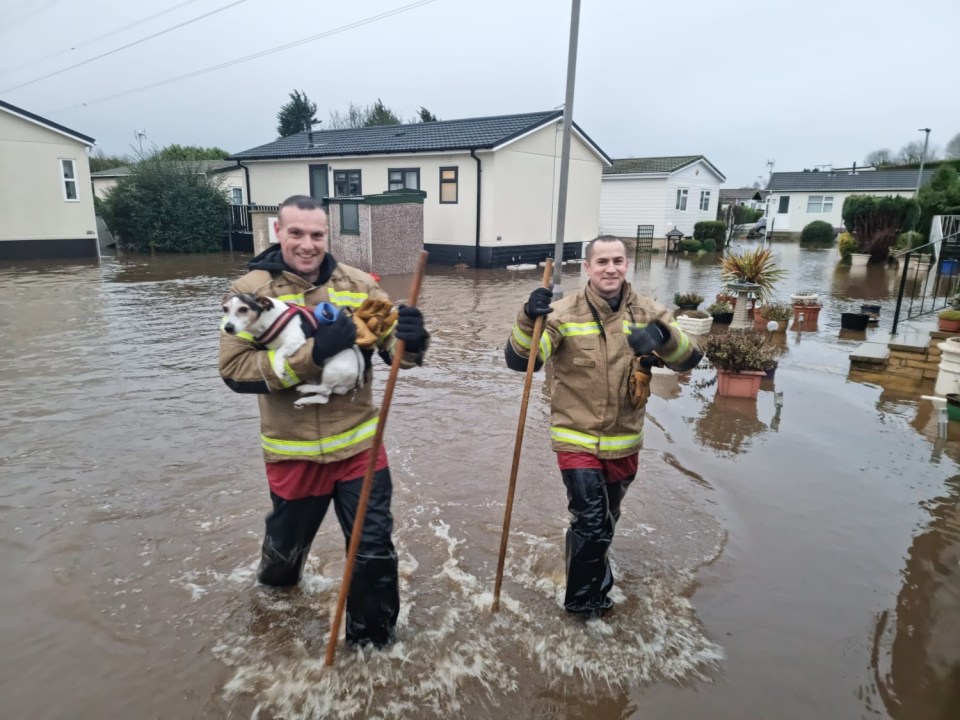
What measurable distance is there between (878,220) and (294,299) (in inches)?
1038

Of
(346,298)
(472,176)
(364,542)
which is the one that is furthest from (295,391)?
(472,176)

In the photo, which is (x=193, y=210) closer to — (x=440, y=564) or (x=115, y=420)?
(x=115, y=420)

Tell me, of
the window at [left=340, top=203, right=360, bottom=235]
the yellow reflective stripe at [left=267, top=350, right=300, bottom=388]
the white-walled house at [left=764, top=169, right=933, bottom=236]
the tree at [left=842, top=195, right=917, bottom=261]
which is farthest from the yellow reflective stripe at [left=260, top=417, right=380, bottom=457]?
the white-walled house at [left=764, top=169, right=933, bottom=236]

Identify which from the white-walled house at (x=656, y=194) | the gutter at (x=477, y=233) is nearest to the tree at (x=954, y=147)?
the white-walled house at (x=656, y=194)

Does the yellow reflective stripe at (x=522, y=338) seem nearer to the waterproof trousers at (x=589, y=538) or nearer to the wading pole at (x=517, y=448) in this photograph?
the wading pole at (x=517, y=448)

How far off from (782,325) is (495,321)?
5148 mm

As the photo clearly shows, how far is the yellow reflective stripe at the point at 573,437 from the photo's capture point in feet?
11.3

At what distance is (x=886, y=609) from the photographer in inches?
145

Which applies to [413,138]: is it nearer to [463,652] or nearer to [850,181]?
[463,652]

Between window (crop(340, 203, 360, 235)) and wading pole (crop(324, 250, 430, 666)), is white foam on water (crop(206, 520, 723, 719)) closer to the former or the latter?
wading pole (crop(324, 250, 430, 666))

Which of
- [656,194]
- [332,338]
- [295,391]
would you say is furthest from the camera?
[656,194]

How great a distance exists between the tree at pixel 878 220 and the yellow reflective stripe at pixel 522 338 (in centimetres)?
2494

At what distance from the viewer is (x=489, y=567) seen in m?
4.21

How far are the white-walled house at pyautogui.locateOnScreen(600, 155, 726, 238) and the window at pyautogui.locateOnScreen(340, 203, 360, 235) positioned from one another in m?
16.1
